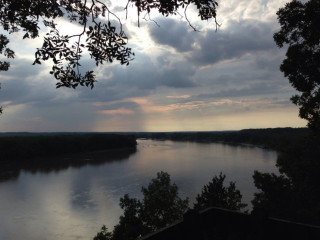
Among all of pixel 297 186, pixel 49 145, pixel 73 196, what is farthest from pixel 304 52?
pixel 49 145

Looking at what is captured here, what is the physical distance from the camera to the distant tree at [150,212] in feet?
63.7

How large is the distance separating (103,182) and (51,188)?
7689 millimetres

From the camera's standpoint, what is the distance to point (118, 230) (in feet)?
65.2

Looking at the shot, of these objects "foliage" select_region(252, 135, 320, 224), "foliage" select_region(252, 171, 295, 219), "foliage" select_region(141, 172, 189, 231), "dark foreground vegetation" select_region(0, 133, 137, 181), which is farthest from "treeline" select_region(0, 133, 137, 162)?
"foliage" select_region(252, 135, 320, 224)

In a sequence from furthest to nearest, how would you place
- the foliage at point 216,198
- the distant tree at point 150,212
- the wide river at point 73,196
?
1. the wide river at point 73,196
2. the foliage at point 216,198
3. the distant tree at point 150,212

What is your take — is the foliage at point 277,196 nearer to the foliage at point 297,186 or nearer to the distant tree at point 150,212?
the foliage at point 297,186

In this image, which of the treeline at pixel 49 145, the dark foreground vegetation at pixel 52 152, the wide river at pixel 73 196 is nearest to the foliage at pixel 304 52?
the wide river at pixel 73 196

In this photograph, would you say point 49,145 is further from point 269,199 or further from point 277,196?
point 277,196

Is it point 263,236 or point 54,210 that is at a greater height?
point 263,236

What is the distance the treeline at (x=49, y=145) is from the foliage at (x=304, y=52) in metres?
82.9

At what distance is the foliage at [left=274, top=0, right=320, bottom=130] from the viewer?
35.4 ft

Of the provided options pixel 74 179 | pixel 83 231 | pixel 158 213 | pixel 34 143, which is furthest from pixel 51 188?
pixel 34 143

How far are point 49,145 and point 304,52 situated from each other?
93.4 metres

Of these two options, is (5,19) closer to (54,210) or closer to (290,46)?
(290,46)
